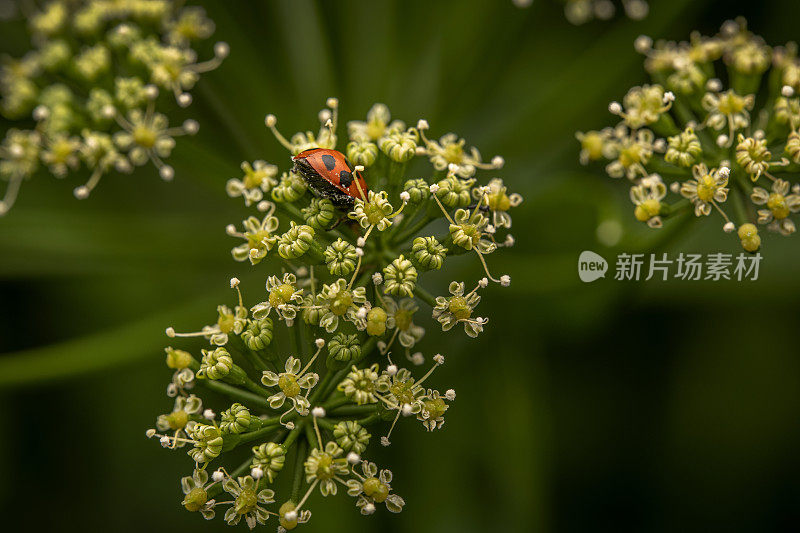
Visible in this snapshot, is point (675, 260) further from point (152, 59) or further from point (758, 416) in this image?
point (152, 59)

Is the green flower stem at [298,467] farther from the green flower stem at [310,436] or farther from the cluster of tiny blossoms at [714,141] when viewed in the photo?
the cluster of tiny blossoms at [714,141]

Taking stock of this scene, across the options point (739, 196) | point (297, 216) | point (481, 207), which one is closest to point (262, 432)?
point (297, 216)

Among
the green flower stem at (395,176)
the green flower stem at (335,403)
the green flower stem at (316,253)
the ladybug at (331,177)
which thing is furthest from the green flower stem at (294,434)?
the green flower stem at (395,176)

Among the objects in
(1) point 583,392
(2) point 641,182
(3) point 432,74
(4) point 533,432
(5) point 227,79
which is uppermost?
(3) point 432,74

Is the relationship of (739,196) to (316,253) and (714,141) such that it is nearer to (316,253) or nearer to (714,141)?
(714,141)

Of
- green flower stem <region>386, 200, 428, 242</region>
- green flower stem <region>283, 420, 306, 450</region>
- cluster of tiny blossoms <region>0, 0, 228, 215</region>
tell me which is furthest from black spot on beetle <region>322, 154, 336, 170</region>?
cluster of tiny blossoms <region>0, 0, 228, 215</region>

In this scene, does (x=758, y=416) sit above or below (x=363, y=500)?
above

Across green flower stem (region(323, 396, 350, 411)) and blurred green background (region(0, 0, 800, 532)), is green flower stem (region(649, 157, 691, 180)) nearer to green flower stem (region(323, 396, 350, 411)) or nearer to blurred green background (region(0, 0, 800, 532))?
blurred green background (region(0, 0, 800, 532))

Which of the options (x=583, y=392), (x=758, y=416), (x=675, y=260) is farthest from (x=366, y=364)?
(x=758, y=416)
